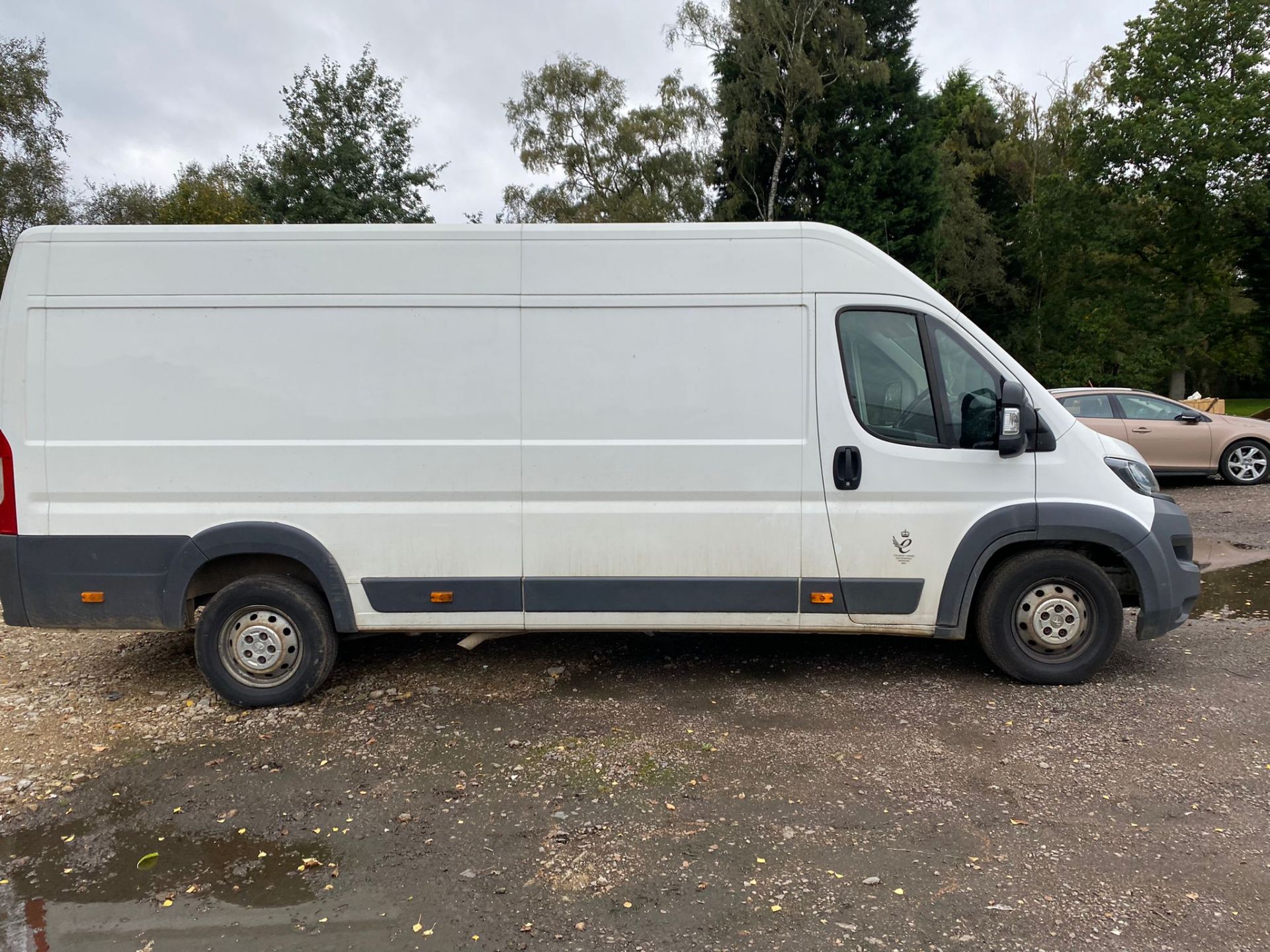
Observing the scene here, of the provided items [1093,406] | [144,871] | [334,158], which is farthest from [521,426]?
[334,158]

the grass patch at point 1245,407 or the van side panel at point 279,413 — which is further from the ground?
the grass patch at point 1245,407

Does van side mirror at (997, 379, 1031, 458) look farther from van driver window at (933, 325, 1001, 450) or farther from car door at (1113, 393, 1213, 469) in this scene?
car door at (1113, 393, 1213, 469)

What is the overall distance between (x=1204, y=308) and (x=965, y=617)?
34802mm

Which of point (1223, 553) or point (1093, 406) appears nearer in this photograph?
point (1223, 553)

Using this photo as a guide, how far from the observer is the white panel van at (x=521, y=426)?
4234 mm

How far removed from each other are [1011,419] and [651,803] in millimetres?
2627

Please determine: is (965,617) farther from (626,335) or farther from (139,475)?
(139,475)

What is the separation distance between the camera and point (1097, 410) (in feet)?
37.0

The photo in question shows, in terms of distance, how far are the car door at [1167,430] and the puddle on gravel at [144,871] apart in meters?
11.7

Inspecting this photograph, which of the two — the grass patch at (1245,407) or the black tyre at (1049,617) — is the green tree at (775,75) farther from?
the black tyre at (1049,617)

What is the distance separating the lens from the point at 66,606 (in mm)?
4309

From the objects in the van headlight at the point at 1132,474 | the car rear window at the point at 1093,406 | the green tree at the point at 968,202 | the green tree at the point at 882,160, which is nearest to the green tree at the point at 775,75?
the green tree at the point at 882,160

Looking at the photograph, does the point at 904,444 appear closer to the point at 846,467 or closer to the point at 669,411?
the point at 846,467

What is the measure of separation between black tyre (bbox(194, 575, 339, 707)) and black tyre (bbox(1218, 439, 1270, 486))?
482 inches
